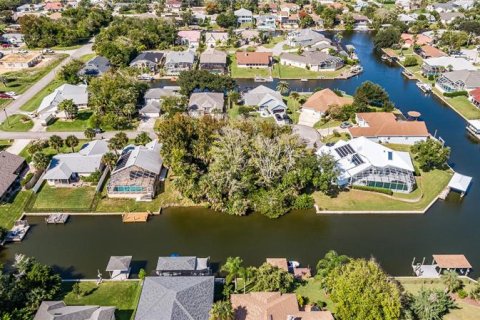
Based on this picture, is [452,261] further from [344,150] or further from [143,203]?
[143,203]

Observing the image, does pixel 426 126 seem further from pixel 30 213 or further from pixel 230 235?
pixel 30 213

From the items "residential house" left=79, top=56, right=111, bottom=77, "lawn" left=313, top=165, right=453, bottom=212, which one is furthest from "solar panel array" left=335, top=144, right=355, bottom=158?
"residential house" left=79, top=56, right=111, bottom=77

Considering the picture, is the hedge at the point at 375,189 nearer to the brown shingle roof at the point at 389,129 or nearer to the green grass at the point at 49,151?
the brown shingle roof at the point at 389,129

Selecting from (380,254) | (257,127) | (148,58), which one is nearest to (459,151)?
(380,254)

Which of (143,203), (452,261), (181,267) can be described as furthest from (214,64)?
(452,261)

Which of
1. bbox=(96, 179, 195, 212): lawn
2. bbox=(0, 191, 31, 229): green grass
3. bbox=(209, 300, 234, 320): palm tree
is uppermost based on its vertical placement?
bbox=(209, 300, 234, 320): palm tree

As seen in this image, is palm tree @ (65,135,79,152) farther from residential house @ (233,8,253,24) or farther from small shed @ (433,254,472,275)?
residential house @ (233,8,253,24)

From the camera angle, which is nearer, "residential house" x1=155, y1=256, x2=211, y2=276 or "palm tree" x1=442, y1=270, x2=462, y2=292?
"palm tree" x1=442, y1=270, x2=462, y2=292
